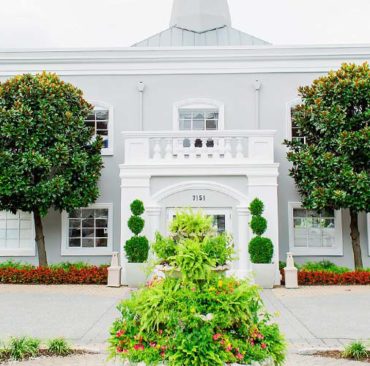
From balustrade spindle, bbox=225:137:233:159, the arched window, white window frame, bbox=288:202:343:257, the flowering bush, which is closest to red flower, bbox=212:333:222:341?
the flowering bush

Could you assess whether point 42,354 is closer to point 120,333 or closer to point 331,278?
point 120,333

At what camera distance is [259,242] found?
13.2 meters

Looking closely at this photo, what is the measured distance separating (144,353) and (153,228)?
8.79 m

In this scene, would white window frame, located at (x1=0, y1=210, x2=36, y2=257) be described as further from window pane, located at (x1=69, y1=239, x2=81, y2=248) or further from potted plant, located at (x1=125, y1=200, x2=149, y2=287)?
potted plant, located at (x1=125, y1=200, x2=149, y2=287)

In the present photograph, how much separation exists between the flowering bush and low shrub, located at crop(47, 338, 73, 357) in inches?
73.2

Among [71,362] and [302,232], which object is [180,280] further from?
[302,232]

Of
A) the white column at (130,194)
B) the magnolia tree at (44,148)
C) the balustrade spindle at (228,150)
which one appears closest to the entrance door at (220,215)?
the white column at (130,194)

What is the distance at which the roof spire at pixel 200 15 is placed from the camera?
21.1m

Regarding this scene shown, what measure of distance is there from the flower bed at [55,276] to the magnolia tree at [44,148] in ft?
5.63

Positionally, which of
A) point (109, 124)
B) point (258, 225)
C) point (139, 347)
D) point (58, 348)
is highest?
point (109, 124)

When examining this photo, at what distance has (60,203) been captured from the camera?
14.6 metres

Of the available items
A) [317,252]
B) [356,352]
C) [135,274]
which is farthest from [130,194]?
[356,352]

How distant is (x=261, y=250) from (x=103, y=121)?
712cm

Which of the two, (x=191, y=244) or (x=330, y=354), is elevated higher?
(x=191, y=244)
